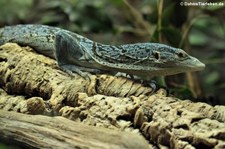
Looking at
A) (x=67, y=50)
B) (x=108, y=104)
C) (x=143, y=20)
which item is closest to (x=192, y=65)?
(x=108, y=104)

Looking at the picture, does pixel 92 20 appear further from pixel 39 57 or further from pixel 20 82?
pixel 20 82

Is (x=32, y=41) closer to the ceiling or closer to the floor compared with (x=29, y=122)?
closer to the ceiling

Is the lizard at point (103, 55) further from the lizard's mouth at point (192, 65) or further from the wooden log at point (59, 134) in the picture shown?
the wooden log at point (59, 134)

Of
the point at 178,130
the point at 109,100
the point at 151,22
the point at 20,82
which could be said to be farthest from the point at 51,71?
the point at 151,22

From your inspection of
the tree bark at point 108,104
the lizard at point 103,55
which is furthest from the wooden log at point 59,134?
the lizard at point 103,55

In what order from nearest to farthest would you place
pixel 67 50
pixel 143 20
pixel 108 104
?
pixel 108 104 < pixel 67 50 < pixel 143 20

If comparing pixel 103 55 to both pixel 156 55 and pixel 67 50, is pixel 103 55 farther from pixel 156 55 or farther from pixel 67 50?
pixel 156 55

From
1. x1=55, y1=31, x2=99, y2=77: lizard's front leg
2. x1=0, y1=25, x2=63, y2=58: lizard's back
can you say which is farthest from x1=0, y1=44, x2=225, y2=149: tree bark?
→ x1=0, y1=25, x2=63, y2=58: lizard's back
